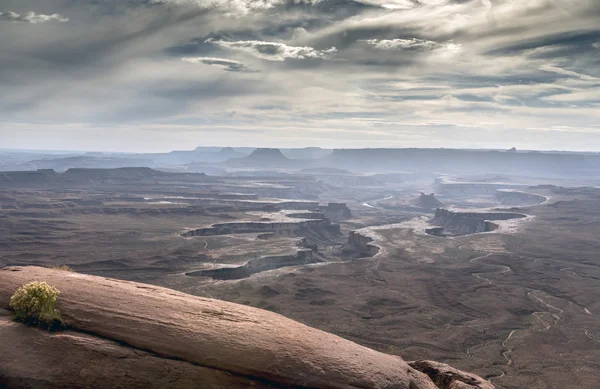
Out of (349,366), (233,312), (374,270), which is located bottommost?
(374,270)

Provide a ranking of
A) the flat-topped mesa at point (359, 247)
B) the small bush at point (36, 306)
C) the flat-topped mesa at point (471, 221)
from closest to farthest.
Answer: the small bush at point (36, 306) < the flat-topped mesa at point (359, 247) < the flat-topped mesa at point (471, 221)

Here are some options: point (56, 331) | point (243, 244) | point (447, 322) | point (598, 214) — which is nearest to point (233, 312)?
point (56, 331)

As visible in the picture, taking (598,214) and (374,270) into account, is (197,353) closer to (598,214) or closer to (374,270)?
(374,270)

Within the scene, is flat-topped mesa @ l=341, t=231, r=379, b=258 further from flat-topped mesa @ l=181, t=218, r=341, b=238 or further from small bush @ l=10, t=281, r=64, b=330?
small bush @ l=10, t=281, r=64, b=330

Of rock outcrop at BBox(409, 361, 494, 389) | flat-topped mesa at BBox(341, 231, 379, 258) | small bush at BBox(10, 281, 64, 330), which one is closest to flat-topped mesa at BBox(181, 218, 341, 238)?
flat-topped mesa at BBox(341, 231, 379, 258)

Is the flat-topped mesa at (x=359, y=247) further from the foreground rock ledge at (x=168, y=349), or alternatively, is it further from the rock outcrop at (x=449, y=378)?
the foreground rock ledge at (x=168, y=349)

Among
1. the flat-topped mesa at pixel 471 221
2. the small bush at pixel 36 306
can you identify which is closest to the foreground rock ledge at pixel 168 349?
the small bush at pixel 36 306
